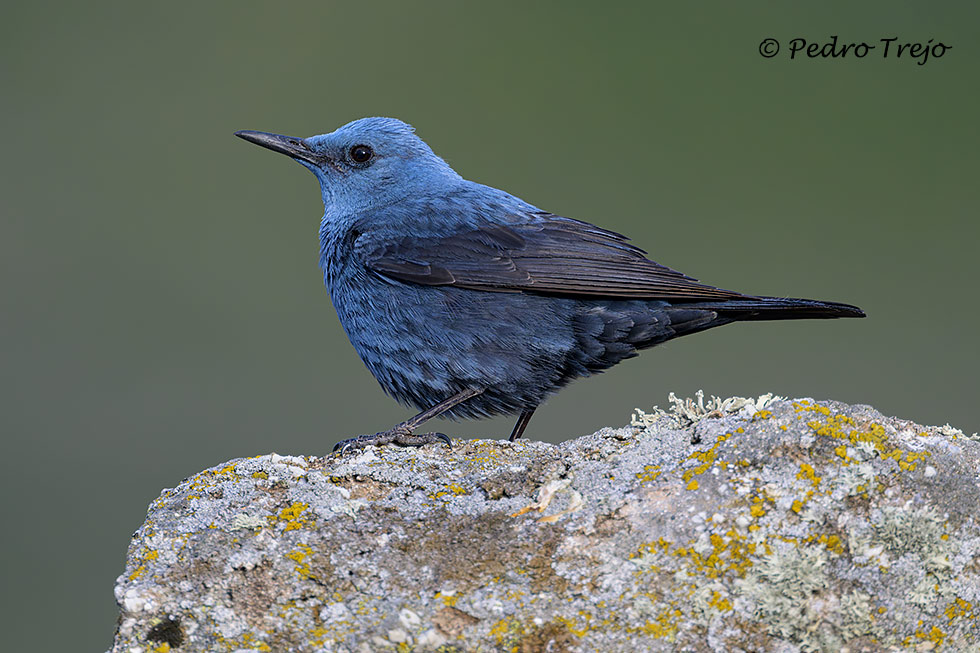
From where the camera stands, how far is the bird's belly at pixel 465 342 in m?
5.23

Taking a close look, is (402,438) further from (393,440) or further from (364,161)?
(364,161)

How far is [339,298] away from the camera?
567 centimetres

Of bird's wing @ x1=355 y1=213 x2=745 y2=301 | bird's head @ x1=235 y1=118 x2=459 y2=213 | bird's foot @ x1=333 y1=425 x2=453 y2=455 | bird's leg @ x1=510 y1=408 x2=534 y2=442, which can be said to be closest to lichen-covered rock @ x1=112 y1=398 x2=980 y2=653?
bird's foot @ x1=333 y1=425 x2=453 y2=455

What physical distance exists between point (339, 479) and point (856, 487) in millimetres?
2036

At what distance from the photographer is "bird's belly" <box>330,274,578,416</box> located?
5.23m

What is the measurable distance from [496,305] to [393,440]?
39.9 inches

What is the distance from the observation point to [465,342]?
5.27m

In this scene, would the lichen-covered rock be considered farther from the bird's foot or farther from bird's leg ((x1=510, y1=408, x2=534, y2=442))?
bird's leg ((x1=510, y1=408, x2=534, y2=442))

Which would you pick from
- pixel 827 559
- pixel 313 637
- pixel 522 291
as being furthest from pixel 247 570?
pixel 522 291

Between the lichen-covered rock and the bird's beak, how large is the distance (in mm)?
3119

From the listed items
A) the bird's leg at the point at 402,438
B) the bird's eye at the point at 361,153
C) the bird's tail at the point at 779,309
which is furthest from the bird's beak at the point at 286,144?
the bird's tail at the point at 779,309

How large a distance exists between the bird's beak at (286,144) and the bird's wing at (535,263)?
1.02 m

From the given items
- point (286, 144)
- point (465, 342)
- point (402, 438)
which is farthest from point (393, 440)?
point (286, 144)

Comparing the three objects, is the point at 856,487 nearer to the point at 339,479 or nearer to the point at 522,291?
the point at 339,479
